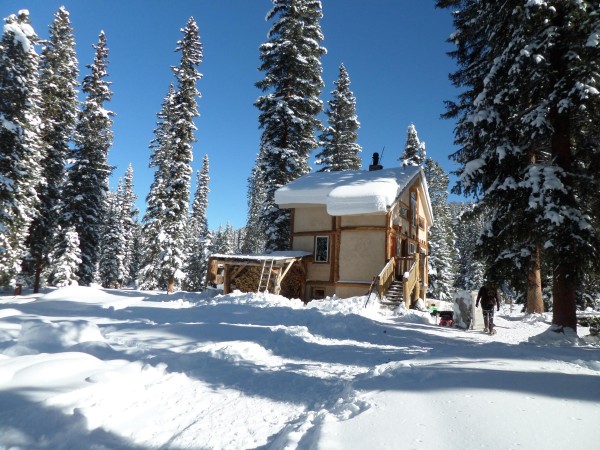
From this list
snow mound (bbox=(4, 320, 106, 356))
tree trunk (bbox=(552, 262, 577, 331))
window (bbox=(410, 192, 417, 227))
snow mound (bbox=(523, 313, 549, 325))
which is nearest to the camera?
snow mound (bbox=(4, 320, 106, 356))

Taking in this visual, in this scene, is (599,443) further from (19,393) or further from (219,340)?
(219,340)

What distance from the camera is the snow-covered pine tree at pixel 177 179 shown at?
25.0 meters

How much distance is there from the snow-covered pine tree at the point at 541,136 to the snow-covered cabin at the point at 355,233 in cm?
631

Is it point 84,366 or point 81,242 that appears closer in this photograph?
point 84,366

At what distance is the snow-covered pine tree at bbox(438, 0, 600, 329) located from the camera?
8.28 m

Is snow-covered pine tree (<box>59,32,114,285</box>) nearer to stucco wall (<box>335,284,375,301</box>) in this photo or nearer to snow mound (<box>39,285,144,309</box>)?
snow mound (<box>39,285,144,309</box>)

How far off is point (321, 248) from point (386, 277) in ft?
14.4

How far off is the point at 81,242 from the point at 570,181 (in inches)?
1102

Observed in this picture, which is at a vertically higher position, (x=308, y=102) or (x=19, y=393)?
(x=308, y=102)

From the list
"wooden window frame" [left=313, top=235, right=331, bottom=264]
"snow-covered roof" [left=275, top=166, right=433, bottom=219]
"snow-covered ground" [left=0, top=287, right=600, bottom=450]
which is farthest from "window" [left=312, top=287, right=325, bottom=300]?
"snow-covered ground" [left=0, top=287, right=600, bottom=450]

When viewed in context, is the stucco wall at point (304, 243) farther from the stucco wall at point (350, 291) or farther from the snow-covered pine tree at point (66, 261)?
the snow-covered pine tree at point (66, 261)

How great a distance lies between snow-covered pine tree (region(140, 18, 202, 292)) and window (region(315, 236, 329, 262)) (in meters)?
11.1

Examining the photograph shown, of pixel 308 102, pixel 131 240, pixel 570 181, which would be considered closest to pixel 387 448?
pixel 570 181

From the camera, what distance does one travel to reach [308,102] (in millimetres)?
22406
